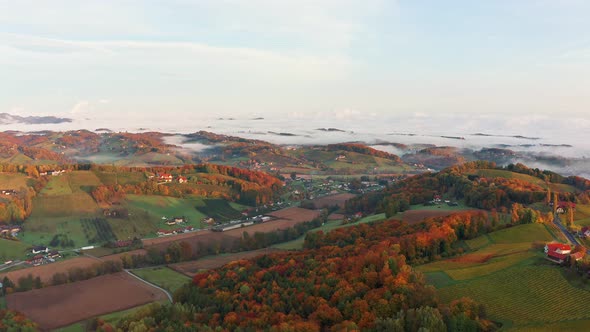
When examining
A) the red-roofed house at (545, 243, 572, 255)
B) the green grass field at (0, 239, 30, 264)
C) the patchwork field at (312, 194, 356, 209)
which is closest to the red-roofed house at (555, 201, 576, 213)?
the red-roofed house at (545, 243, 572, 255)

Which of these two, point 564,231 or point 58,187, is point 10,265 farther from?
point 564,231

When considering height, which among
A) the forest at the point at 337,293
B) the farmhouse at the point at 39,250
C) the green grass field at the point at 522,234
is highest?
the green grass field at the point at 522,234

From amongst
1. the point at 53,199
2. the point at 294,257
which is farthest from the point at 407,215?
the point at 53,199

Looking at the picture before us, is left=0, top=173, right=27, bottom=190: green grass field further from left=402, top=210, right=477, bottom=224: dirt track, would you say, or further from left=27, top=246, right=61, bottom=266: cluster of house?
left=402, top=210, right=477, bottom=224: dirt track

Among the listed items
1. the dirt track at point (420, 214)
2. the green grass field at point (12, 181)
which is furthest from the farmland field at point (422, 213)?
the green grass field at point (12, 181)

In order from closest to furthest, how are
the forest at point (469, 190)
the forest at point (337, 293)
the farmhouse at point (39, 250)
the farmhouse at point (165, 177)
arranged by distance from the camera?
1. the forest at point (337, 293)
2. the farmhouse at point (39, 250)
3. the forest at point (469, 190)
4. the farmhouse at point (165, 177)

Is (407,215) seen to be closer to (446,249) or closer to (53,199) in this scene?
(446,249)

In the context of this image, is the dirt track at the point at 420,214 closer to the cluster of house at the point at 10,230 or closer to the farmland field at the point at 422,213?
the farmland field at the point at 422,213
